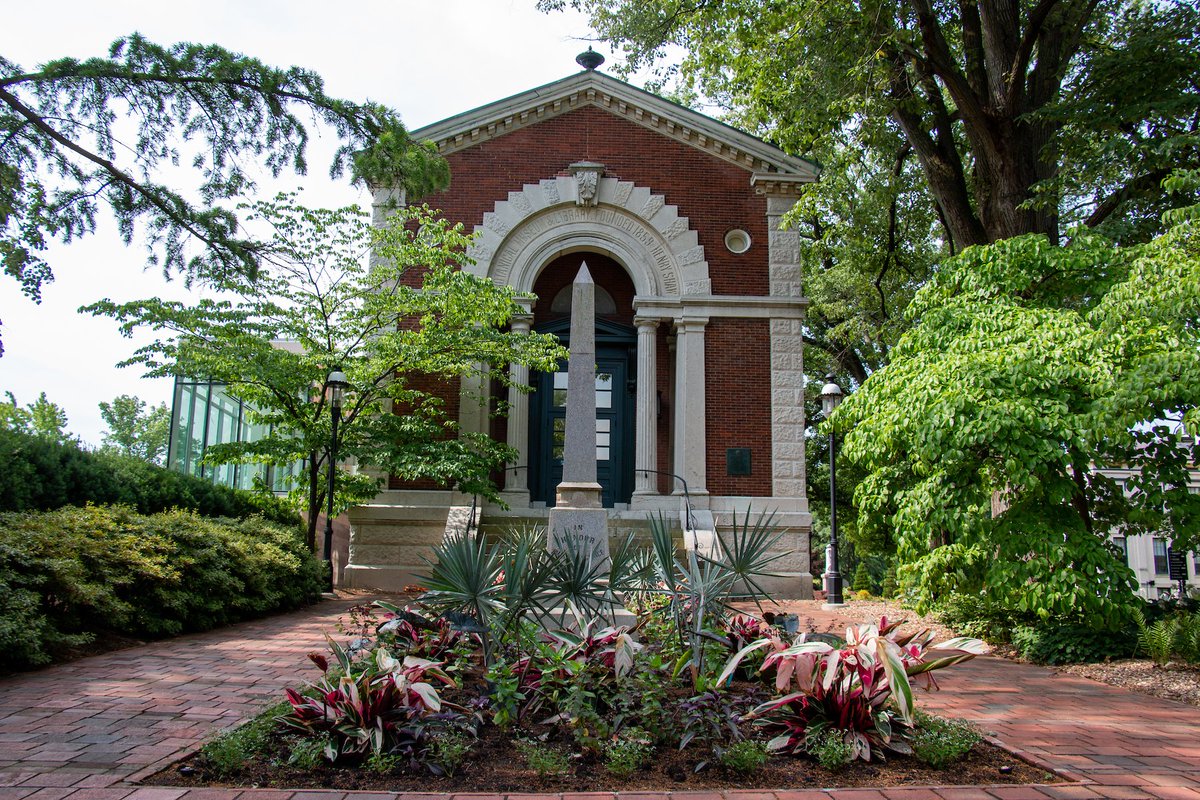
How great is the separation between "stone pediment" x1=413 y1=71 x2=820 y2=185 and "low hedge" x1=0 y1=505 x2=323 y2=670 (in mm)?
8918

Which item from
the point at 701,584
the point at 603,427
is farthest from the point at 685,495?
the point at 701,584

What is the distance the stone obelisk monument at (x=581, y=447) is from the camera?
757 centimetres

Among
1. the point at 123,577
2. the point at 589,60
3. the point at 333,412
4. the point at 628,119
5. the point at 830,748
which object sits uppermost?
the point at 589,60

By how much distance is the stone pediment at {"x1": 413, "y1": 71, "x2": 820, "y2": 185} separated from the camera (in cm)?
1628

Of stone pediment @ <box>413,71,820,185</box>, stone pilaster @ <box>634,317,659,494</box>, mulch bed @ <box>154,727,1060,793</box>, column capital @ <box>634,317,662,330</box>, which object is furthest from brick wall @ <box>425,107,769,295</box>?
mulch bed @ <box>154,727,1060,793</box>

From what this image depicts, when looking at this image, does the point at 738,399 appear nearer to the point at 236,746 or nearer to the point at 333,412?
the point at 333,412

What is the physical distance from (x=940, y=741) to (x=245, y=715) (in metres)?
4.03

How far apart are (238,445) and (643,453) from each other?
695 cm

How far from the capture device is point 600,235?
1634 cm

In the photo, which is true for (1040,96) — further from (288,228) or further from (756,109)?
(288,228)

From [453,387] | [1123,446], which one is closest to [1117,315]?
[1123,446]

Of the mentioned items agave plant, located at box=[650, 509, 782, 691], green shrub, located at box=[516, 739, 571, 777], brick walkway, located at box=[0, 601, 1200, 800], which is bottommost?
brick walkway, located at box=[0, 601, 1200, 800]

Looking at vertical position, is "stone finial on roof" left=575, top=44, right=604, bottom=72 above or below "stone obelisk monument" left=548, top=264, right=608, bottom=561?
above

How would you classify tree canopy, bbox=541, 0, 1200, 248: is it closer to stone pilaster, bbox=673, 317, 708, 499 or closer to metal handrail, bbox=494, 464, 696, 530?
stone pilaster, bbox=673, 317, 708, 499
